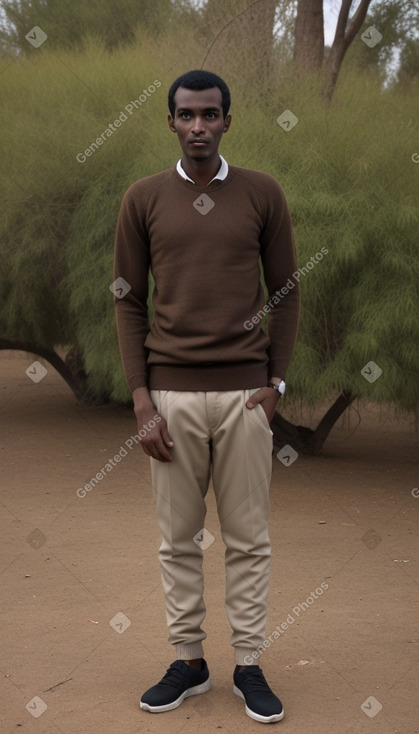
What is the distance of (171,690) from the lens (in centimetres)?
333

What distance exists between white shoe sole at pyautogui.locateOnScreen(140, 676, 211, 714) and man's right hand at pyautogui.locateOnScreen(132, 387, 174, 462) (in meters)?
0.85

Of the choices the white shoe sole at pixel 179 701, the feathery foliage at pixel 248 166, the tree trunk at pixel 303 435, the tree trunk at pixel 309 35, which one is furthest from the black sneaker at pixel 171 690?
the tree trunk at pixel 309 35

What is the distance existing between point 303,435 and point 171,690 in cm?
516

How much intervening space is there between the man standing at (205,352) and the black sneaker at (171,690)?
10mm

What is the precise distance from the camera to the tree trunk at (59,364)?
33.2 ft

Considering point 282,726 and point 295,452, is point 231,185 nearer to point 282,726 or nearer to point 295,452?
point 282,726

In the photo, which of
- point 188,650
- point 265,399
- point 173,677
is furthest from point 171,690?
point 265,399

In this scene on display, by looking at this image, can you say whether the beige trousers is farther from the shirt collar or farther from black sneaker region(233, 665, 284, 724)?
the shirt collar

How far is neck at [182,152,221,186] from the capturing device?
311cm

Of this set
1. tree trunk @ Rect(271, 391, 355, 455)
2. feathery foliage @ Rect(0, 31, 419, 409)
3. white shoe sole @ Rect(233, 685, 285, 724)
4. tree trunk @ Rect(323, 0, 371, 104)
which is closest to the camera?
white shoe sole @ Rect(233, 685, 285, 724)

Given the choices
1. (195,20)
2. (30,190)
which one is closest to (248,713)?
(30,190)

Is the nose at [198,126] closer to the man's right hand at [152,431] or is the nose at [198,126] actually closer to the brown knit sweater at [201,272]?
the brown knit sweater at [201,272]

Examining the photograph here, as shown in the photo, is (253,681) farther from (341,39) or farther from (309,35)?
(309,35)

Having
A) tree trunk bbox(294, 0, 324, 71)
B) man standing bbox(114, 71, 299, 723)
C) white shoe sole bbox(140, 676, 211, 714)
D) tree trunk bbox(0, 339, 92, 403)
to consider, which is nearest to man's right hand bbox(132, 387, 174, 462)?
man standing bbox(114, 71, 299, 723)
